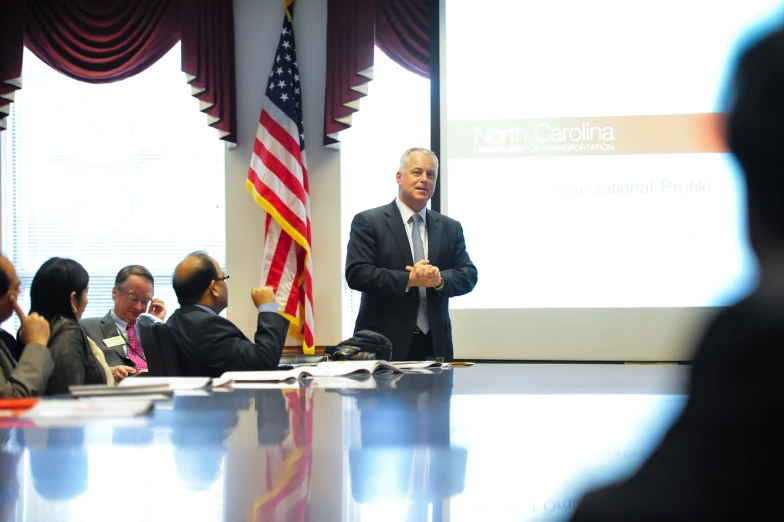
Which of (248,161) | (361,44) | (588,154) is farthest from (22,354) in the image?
(361,44)

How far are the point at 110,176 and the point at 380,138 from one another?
6.19 ft

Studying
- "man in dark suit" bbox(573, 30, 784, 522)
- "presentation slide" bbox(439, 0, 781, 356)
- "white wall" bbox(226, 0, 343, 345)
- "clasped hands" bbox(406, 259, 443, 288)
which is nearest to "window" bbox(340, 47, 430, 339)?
"white wall" bbox(226, 0, 343, 345)

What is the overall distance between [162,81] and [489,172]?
101 inches

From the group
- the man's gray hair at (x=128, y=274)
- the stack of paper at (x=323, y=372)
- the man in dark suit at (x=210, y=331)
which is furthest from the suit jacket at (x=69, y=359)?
the man's gray hair at (x=128, y=274)

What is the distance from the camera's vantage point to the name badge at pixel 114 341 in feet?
12.1

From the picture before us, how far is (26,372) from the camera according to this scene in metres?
1.97

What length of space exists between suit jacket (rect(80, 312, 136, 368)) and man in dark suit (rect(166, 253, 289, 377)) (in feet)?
4.45

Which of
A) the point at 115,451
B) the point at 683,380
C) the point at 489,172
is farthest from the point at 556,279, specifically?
the point at 683,380

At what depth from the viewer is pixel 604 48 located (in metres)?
4.26

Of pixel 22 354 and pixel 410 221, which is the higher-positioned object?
pixel 410 221

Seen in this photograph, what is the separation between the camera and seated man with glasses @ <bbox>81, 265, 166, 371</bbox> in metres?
3.71

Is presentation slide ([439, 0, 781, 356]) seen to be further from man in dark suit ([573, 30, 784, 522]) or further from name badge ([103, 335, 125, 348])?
man in dark suit ([573, 30, 784, 522])

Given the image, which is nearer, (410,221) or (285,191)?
(410,221)

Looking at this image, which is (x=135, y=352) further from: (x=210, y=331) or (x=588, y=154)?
(x=588, y=154)
